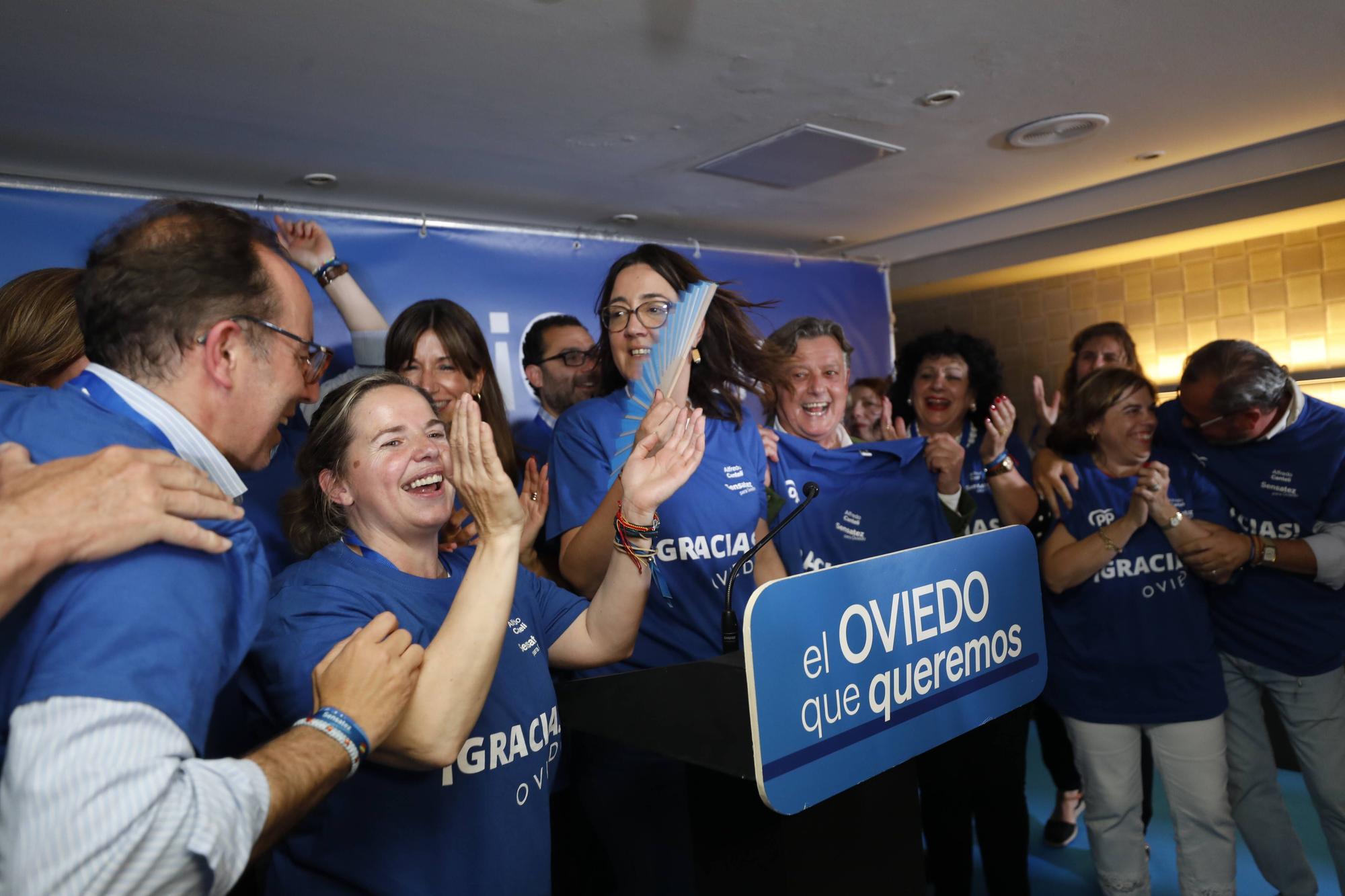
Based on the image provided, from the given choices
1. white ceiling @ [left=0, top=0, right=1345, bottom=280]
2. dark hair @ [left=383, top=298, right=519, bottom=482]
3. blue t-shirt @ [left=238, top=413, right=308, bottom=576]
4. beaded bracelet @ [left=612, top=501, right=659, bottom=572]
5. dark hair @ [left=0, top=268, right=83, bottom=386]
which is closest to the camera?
beaded bracelet @ [left=612, top=501, right=659, bottom=572]

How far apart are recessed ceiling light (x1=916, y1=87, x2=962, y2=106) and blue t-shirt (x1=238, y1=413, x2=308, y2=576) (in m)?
2.27

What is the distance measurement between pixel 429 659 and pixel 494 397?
1448mm

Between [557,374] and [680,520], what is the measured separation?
1.38 m

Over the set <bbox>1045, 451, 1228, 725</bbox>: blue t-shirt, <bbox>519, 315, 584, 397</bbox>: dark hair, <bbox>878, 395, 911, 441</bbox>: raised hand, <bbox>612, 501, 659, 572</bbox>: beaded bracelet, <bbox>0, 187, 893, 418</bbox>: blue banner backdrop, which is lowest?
<bbox>1045, 451, 1228, 725</bbox>: blue t-shirt

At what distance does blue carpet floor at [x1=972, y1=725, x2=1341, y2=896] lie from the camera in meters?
3.02

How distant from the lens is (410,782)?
1293 mm

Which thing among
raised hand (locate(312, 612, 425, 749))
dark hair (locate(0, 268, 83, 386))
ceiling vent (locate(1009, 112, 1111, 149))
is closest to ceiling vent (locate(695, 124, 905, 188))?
ceiling vent (locate(1009, 112, 1111, 149))

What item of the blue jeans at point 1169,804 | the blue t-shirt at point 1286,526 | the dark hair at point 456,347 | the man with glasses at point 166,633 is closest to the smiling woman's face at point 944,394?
the blue t-shirt at point 1286,526

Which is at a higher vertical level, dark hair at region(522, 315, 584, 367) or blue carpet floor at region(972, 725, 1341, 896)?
dark hair at region(522, 315, 584, 367)

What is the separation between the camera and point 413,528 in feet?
4.99

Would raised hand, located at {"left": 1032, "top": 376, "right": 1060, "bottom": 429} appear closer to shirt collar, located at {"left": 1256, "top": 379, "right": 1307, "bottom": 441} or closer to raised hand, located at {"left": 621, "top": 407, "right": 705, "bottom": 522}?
shirt collar, located at {"left": 1256, "top": 379, "right": 1307, "bottom": 441}

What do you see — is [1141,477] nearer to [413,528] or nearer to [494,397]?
[494,397]

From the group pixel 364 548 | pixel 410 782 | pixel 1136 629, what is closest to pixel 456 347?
pixel 364 548

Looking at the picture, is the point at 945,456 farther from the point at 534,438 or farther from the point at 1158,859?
the point at 1158,859
